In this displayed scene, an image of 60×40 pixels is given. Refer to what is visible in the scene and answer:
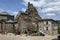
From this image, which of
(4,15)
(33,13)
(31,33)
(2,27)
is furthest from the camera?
(33,13)

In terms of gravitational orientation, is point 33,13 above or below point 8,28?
above

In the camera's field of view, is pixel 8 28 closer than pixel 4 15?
Yes

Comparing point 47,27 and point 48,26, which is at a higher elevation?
point 48,26

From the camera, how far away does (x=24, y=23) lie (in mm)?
48625

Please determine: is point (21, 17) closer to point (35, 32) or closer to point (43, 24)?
point (35, 32)

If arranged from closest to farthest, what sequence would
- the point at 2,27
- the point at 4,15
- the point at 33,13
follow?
the point at 2,27
the point at 4,15
the point at 33,13

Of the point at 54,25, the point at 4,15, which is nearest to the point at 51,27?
the point at 54,25

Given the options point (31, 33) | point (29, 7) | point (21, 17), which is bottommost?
point (31, 33)

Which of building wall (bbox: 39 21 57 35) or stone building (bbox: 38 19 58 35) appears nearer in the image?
building wall (bbox: 39 21 57 35)

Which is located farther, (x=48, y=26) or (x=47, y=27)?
(x=48, y=26)

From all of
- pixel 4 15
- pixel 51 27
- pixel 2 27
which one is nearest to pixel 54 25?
pixel 51 27

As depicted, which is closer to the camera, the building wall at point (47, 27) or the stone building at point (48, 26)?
the building wall at point (47, 27)

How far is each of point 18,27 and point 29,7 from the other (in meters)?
22.4

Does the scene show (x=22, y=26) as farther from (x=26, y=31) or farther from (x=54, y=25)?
(x=54, y=25)
